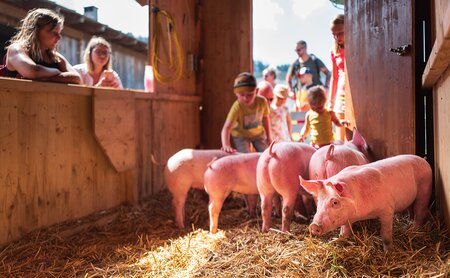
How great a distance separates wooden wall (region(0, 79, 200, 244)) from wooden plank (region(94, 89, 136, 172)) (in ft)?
0.03

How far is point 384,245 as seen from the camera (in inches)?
98.1

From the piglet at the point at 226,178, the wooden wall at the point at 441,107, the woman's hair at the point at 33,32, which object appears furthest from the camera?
the piglet at the point at 226,178

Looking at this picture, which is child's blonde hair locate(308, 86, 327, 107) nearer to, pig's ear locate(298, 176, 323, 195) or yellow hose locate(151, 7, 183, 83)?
yellow hose locate(151, 7, 183, 83)

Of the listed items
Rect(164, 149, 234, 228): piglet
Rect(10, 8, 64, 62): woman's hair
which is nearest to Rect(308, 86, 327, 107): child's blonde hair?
Rect(164, 149, 234, 228): piglet

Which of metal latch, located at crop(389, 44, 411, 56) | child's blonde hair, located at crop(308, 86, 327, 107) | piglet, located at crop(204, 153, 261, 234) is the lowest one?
piglet, located at crop(204, 153, 261, 234)

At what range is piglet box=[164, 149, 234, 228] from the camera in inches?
153

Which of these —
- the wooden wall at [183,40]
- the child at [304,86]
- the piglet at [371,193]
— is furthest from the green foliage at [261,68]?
the piglet at [371,193]

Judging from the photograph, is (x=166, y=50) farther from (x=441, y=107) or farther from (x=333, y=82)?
(x=441, y=107)

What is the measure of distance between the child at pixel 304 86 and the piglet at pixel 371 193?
162 inches

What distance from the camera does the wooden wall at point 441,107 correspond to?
2.17 m

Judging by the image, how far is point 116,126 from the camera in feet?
13.5

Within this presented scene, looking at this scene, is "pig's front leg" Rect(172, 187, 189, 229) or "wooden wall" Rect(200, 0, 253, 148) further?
"wooden wall" Rect(200, 0, 253, 148)

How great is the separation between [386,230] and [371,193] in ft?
0.85

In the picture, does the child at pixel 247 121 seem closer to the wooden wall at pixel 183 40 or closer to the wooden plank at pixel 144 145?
the wooden plank at pixel 144 145
